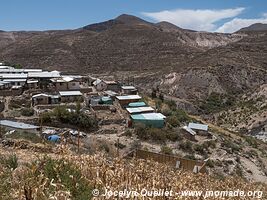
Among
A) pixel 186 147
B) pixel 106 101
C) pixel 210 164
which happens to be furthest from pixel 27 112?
pixel 210 164

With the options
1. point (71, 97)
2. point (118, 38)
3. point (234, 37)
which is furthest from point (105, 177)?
point (234, 37)

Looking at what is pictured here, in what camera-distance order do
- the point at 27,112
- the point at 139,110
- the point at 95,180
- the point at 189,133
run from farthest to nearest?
the point at 139,110 → the point at 27,112 → the point at 189,133 → the point at 95,180

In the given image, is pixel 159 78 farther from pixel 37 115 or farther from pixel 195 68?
pixel 37 115

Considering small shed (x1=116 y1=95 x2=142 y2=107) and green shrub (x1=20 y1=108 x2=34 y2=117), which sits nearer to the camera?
green shrub (x1=20 y1=108 x2=34 y2=117)

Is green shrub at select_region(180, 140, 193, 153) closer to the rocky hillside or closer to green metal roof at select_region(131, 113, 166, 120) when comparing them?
green metal roof at select_region(131, 113, 166, 120)

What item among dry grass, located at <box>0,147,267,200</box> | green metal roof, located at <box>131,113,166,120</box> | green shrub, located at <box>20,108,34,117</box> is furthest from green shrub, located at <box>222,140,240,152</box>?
dry grass, located at <box>0,147,267,200</box>

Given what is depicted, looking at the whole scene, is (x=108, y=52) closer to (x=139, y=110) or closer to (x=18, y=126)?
(x=139, y=110)

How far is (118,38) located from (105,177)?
96.3 metres

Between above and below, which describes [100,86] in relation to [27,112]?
above

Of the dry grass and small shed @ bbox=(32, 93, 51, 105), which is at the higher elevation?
the dry grass

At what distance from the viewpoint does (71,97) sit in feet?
102

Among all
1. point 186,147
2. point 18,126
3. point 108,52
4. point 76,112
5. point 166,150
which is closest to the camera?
point 166,150

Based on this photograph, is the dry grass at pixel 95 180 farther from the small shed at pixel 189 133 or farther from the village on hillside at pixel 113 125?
the small shed at pixel 189 133

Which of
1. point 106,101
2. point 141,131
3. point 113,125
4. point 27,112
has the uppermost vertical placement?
point 106,101
